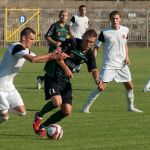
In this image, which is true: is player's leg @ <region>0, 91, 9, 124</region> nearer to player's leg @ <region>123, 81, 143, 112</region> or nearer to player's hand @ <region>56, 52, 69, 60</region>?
player's hand @ <region>56, 52, 69, 60</region>

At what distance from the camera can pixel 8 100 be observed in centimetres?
1184

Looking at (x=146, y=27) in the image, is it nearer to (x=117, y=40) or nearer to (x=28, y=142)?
(x=117, y=40)

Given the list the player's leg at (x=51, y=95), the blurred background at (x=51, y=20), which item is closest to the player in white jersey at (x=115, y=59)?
the player's leg at (x=51, y=95)

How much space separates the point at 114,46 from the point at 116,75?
0.61 m

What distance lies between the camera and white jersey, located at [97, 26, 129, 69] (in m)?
15.1

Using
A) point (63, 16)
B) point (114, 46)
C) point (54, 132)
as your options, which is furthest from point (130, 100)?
point (54, 132)

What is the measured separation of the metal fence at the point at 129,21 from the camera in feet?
133

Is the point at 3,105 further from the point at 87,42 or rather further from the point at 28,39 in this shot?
the point at 87,42

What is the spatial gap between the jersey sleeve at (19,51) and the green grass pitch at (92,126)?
4.51 feet

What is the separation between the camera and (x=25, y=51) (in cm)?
1127

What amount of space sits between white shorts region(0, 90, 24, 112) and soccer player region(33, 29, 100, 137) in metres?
0.59

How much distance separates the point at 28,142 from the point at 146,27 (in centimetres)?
2987

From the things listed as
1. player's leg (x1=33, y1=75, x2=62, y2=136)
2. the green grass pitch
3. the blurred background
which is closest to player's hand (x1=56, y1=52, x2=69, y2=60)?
player's leg (x1=33, y1=75, x2=62, y2=136)

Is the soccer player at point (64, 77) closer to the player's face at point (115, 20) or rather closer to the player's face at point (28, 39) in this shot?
the player's face at point (28, 39)
